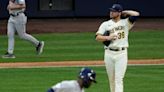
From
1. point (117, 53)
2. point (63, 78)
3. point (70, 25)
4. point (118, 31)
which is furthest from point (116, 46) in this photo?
point (70, 25)

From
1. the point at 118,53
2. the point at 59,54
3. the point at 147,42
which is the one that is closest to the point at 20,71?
the point at 59,54

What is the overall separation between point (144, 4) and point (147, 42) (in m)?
8.36

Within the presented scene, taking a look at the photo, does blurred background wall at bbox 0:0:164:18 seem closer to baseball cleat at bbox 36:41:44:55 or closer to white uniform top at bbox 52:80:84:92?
baseball cleat at bbox 36:41:44:55

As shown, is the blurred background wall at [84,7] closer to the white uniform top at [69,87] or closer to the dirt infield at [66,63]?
the dirt infield at [66,63]

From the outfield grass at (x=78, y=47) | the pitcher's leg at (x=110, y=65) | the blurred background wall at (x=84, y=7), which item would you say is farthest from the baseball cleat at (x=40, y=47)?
the blurred background wall at (x=84, y=7)

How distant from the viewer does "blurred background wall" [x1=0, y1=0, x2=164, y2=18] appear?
28.6 meters

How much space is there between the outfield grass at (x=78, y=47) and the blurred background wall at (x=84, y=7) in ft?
16.7

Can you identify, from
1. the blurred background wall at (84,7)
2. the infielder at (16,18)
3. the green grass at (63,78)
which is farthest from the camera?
the blurred background wall at (84,7)

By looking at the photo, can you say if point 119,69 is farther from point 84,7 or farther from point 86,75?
point 84,7

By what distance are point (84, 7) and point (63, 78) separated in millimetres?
15197

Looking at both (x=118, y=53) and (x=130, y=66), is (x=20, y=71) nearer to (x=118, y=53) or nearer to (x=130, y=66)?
(x=130, y=66)

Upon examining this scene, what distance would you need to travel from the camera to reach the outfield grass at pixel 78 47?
699 inches

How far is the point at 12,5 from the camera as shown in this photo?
16250mm

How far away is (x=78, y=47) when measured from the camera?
64.5 feet
